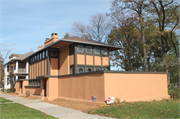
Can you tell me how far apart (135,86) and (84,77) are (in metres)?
4.42

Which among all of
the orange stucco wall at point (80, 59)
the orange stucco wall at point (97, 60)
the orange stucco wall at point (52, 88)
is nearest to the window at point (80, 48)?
the orange stucco wall at point (80, 59)

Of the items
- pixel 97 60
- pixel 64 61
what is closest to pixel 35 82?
pixel 64 61

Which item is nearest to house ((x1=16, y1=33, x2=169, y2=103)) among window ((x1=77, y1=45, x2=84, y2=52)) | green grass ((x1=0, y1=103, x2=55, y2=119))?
window ((x1=77, y1=45, x2=84, y2=52))

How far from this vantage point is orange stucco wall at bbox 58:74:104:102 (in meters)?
13.7

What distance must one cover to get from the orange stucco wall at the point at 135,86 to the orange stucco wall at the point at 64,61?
7.85m

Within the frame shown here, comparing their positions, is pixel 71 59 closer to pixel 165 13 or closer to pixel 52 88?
pixel 52 88

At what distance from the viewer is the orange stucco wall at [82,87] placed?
541 inches

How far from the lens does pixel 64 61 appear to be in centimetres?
2125

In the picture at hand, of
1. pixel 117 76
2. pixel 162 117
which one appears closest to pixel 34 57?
pixel 117 76

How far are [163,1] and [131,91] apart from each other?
12.8m

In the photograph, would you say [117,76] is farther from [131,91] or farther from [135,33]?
[135,33]

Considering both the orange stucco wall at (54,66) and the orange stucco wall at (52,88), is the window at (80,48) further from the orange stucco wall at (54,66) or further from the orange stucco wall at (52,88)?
the orange stucco wall at (52,88)

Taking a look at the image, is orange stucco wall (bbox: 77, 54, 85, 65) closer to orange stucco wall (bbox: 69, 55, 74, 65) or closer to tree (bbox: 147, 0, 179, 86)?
orange stucco wall (bbox: 69, 55, 74, 65)

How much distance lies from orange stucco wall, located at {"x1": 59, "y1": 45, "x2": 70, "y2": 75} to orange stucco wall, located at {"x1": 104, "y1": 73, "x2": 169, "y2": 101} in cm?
785
